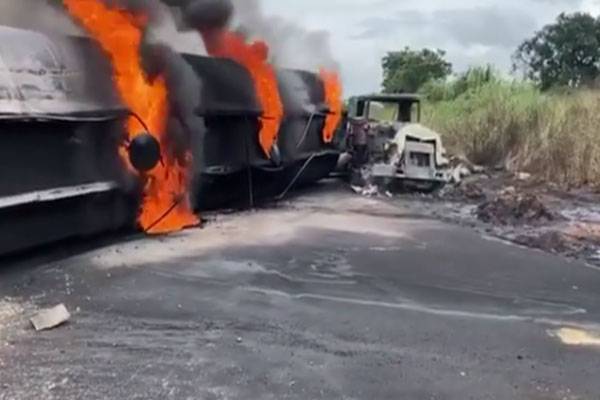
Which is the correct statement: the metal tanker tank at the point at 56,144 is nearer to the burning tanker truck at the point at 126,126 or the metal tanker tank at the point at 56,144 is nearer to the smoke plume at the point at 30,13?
the burning tanker truck at the point at 126,126

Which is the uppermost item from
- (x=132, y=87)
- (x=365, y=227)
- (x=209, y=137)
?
(x=132, y=87)

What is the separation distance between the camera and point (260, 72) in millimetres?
12875

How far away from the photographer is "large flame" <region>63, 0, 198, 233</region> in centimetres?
Answer: 880

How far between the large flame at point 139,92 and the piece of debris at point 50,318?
329 centimetres

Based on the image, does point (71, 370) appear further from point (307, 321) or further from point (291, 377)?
point (307, 321)

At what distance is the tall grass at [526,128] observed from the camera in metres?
16.0

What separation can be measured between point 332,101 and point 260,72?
12.0 ft

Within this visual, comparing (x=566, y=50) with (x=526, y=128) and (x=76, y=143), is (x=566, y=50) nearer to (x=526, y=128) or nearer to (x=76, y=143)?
(x=526, y=128)

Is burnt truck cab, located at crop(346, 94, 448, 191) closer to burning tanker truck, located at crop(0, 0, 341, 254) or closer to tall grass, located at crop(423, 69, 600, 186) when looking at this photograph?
tall grass, located at crop(423, 69, 600, 186)

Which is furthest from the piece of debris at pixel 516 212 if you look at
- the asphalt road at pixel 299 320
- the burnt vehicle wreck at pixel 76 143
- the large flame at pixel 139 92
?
the large flame at pixel 139 92

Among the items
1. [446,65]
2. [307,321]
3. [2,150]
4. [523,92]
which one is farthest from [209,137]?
[446,65]

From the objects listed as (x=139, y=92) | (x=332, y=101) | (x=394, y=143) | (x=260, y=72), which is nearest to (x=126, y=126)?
(x=139, y=92)

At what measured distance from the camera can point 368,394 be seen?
14.5 feet

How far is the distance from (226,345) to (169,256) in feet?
9.77
